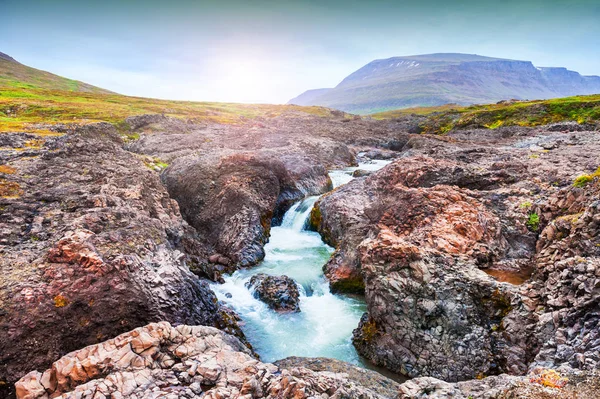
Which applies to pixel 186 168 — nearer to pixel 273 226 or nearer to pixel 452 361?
pixel 273 226

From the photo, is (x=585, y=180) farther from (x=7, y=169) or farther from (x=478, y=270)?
(x=7, y=169)

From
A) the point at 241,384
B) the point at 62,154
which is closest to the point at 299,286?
the point at 241,384

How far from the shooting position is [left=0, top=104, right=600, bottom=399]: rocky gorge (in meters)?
10.5

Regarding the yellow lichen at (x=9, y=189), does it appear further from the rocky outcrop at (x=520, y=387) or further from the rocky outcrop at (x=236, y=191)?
the rocky outcrop at (x=520, y=387)

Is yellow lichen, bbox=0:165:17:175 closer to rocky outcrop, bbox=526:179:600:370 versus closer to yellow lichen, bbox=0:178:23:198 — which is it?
yellow lichen, bbox=0:178:23:198

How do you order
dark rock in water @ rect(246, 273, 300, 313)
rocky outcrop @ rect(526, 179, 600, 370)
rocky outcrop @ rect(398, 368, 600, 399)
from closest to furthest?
rocky outcrop @ rect(398, 368, 600, 399)
rocky outcrop @ rect(526, 179, 600, 370)
dark rock in water @ rect(246, 273, 300, 313)

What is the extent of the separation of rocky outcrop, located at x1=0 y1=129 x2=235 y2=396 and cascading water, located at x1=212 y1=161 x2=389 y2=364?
3.25 m

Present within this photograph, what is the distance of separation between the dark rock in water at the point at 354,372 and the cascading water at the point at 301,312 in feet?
9.32

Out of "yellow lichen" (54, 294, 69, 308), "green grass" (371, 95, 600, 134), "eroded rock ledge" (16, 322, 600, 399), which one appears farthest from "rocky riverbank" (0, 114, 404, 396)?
"green grass" (371, 95, 600, 134)

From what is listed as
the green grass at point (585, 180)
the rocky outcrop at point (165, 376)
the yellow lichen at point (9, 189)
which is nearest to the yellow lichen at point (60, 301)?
the rocky outcrop at point (165, 376)

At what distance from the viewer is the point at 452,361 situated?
14.7m

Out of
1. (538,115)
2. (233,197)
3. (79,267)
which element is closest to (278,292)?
(233,197)

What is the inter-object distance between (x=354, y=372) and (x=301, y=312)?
8158mm

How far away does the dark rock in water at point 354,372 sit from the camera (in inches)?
524
